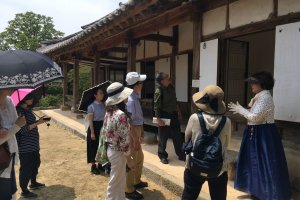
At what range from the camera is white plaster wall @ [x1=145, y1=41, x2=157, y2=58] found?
437 inches

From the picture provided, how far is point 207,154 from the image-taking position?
9.03ft

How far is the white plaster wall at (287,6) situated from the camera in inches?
160

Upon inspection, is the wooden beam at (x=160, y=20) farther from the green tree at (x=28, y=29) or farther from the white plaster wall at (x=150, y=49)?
the green tree at (x=28, y=29)

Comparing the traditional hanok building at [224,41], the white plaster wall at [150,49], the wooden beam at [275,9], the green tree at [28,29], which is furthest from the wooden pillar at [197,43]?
the green tree at [28,29]

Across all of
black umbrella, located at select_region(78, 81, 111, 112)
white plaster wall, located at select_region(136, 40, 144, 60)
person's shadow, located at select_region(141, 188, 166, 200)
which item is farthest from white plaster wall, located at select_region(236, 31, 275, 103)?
person's shadow, located at select_region(141, 188, 166, 200)

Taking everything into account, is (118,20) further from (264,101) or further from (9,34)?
(9,34)

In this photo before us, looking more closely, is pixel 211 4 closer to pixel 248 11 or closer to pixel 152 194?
pixel 248 11

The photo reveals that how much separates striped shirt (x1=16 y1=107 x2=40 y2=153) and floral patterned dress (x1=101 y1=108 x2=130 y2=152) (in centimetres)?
168

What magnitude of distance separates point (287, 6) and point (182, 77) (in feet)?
18.0

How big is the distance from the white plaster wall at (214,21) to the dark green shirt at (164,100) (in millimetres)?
→ 1366

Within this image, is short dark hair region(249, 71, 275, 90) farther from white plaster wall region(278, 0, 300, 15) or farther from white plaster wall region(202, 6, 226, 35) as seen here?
white plaster wall region(202, 6, 226, 35)

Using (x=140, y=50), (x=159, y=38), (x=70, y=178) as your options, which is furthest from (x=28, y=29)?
(x=70, y=178)

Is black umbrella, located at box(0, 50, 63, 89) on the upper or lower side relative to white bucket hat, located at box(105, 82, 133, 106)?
upper

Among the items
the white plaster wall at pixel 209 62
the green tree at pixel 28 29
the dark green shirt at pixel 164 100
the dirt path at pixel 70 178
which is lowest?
the dirt path at pixel 70 178
